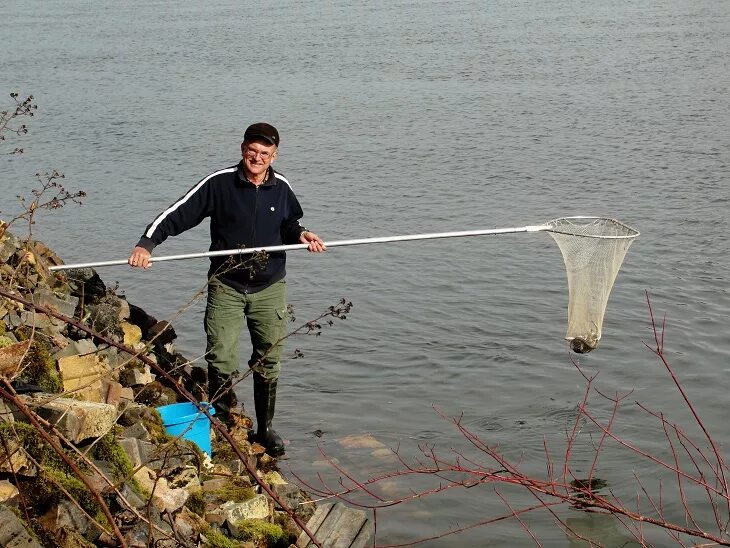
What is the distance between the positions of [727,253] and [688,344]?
273 cm

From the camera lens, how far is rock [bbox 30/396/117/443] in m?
4.91

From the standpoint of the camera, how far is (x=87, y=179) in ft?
51.8

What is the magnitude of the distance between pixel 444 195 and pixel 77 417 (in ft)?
32.3

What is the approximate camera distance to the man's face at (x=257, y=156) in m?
6.51

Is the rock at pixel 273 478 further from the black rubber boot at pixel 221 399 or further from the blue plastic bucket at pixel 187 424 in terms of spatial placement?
the black rubber boot at pixel 221 399

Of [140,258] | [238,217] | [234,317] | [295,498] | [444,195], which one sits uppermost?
[238,217]

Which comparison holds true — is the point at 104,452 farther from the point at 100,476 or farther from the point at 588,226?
the point at 588,226

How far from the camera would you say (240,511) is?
18.9 feet

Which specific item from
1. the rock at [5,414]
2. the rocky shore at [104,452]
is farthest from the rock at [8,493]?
the rock at [5,414]

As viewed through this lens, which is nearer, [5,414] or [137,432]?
[5,414]

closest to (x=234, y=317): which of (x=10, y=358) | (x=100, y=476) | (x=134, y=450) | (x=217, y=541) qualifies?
(x=134, y=450)

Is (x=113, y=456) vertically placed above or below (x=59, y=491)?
below

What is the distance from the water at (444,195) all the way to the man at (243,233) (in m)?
→ 1.11

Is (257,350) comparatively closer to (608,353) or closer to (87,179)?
(608,353)
